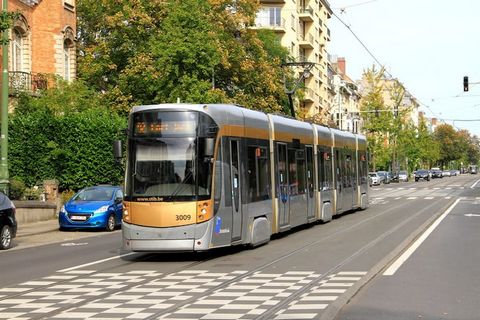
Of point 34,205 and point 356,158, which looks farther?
point 356,158

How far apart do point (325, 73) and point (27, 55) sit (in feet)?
200

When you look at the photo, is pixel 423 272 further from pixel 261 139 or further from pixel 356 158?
pixel 356 158

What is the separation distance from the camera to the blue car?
2416 cm

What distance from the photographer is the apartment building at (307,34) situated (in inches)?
2975

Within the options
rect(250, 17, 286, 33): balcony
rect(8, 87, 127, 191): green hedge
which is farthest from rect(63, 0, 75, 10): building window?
rect(250, 17, 286, 33): balcony

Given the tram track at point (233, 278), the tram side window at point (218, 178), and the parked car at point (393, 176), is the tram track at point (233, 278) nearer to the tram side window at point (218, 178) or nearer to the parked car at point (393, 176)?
the tram side window at point (218, 178)

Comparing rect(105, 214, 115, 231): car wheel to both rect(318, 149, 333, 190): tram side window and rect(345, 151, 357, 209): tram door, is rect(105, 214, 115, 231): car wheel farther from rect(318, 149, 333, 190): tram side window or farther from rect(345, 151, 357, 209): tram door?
rect(345, 151, 357, 209): tram door

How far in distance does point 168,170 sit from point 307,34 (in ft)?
237

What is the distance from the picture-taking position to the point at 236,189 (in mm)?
15820

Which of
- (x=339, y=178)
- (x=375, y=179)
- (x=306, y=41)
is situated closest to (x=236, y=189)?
(x=339, y=178)

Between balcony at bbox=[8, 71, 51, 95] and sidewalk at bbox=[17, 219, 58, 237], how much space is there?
8709 millimetres

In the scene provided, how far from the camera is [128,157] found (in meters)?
15.0

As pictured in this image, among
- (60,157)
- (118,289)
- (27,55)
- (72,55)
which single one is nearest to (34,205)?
(60,157)

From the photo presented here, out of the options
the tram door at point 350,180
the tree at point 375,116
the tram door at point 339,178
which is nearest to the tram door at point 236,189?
the tram door at point 339,178
